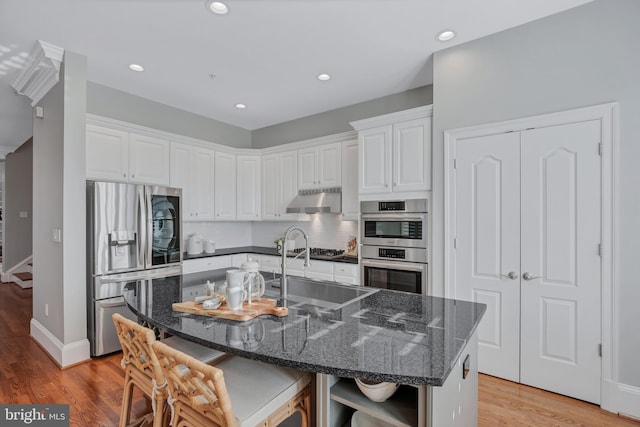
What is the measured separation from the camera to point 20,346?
10.9 feet

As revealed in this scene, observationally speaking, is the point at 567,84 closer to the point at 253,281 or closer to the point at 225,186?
the point at 253,281

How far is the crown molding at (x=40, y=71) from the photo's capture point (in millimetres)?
2803

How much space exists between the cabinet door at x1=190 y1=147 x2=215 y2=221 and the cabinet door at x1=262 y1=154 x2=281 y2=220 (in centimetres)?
80

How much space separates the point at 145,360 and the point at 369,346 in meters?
1.22

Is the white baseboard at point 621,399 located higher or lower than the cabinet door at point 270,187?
lower

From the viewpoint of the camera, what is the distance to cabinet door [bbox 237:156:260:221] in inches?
190

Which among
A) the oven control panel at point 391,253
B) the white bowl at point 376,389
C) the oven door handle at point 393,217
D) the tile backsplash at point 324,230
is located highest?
the oven door handle at point 393,217

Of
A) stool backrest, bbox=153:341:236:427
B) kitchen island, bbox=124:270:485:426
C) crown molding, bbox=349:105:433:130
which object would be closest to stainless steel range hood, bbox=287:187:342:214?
crown molding, bbox=349:105:433:130

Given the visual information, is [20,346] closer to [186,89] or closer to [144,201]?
[144,201]

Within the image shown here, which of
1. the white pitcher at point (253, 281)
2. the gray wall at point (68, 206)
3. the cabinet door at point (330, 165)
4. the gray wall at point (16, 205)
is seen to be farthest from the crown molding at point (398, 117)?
the gray wall at point (16, 205)

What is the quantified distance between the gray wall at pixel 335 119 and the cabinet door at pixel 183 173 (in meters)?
1.50

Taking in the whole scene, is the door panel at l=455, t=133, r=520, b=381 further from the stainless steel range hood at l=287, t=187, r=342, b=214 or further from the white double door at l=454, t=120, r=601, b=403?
the stainless steel range hood at l=287, t=187, r=342, b=214

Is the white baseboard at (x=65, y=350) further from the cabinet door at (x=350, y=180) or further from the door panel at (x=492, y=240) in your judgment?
the door panel at (x=492, y=240)

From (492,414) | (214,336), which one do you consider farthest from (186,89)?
(492,414)
